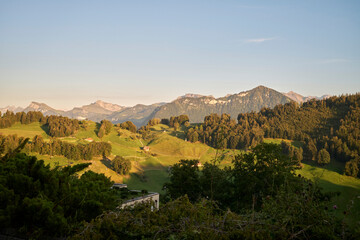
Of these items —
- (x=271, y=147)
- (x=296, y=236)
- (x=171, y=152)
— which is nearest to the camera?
(x=296, y=236)

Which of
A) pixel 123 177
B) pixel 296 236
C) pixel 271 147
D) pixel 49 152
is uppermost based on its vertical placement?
pixel 296 236

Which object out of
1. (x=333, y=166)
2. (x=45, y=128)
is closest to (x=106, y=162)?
(x=45, y=128)

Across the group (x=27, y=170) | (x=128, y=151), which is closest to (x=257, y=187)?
(x=27, y=170)

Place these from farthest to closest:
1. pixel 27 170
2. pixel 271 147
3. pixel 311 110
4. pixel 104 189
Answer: pixel 311 110, pixel 271 147, pixel 104 189, pixel 27 170

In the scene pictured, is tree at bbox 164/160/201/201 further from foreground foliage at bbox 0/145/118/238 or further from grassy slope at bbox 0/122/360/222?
grassy slope at bbox 0/122/360/222

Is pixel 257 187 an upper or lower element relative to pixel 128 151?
upper

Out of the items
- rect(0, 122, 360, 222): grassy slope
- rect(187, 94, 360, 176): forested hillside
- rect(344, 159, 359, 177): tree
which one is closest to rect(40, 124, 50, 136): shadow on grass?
rect(0, 122, 360, 222): grassy slope

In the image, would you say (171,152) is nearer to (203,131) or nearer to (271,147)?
(203,131)

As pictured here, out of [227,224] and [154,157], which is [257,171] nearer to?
[227,224]

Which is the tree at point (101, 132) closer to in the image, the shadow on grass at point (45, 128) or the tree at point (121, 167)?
the shadow on grass at point (45, 128)

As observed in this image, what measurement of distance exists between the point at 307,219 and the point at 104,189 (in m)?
9.31

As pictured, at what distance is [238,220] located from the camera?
531 cm

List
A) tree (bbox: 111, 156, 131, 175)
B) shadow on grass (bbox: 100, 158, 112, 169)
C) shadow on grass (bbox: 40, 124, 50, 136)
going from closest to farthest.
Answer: tree (bbox: 111, 156, 131, 175) → shadow on grass (bbox: 100, 158, 112, 169) → shadow on grass (bbox: 40, 124, 50, 136)

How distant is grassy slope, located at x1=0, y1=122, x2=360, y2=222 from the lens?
9750 cm
